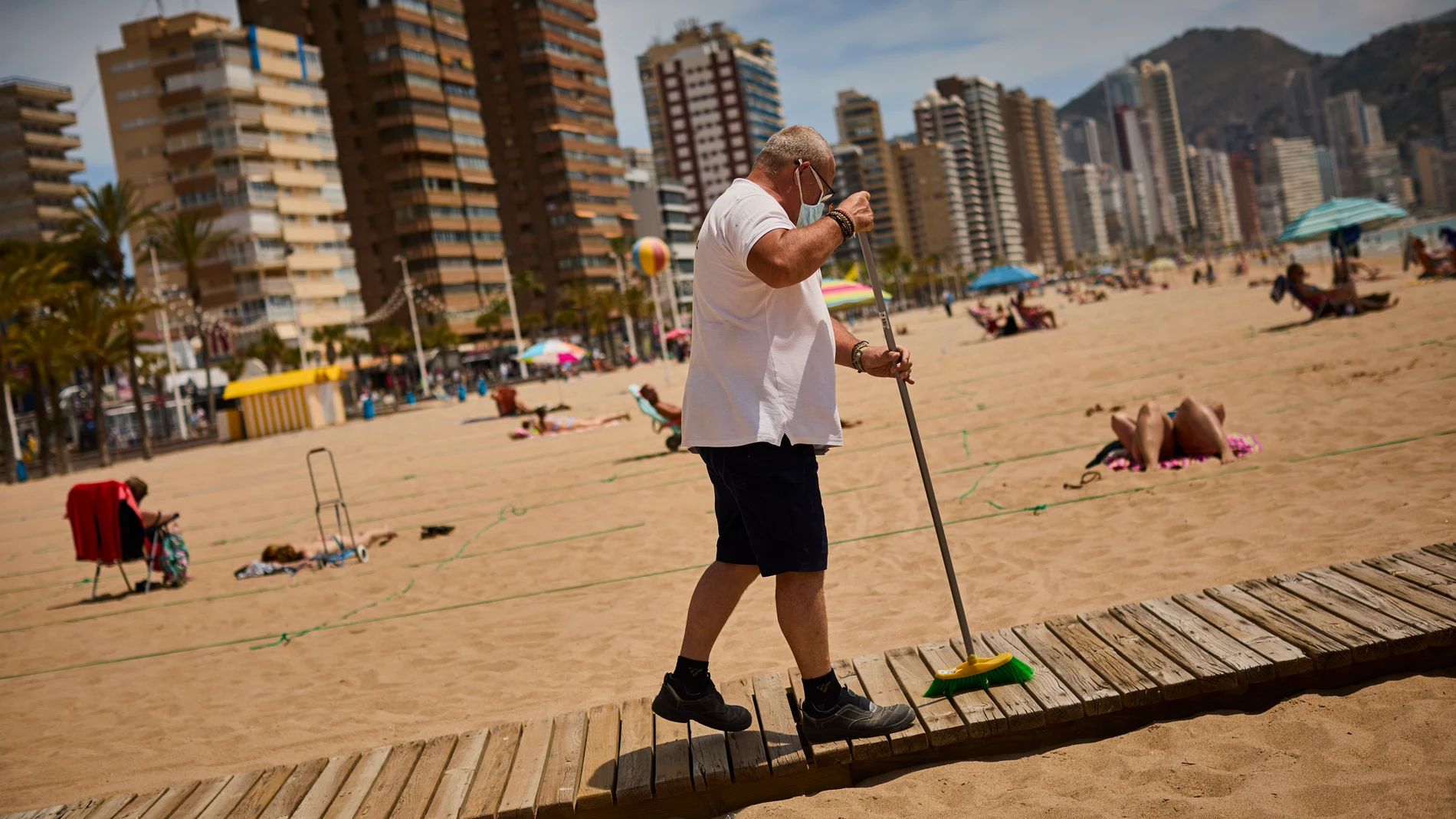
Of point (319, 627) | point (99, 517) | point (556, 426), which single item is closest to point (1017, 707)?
point (319, 627)

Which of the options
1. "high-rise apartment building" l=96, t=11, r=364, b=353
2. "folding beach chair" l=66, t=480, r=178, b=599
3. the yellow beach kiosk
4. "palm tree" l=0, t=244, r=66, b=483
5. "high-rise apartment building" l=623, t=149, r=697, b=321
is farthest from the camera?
"high-rise apartment building" l=623, t=149, r=697, b=321

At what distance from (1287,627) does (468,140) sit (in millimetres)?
83474

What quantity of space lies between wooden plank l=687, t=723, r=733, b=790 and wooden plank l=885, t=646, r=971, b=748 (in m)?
0.57

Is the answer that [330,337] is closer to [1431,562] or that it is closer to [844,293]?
[844,293]

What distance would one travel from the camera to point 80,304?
32344mm

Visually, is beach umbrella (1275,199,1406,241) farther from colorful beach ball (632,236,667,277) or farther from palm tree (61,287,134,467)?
palm tree (61,287,134,467)

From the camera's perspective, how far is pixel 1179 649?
309 centimetres

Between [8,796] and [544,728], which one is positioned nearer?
[544,728]

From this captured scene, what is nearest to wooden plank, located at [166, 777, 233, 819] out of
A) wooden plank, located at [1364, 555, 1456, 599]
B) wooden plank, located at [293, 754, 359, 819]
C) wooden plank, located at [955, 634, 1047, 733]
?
wooden plank, located at [293, 754, 359, 819]

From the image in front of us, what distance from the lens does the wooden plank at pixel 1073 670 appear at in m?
2.85

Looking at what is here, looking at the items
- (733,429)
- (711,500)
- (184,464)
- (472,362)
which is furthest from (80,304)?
(472,362)

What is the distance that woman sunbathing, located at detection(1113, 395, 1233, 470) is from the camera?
6.81 m

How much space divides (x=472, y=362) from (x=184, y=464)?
48126mm

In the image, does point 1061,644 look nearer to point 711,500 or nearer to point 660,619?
point 660,619
